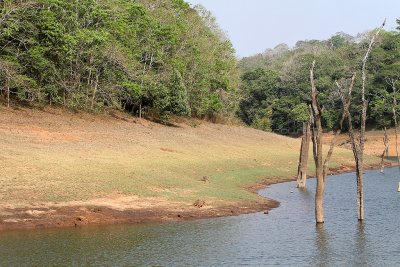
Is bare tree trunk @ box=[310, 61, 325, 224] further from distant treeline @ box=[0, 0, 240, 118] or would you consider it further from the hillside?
distant treeline @ box=[0, 0, 240, 118]

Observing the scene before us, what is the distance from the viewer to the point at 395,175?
5469 cm

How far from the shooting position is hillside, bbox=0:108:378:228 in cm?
2859

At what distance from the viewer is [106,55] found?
183 feet

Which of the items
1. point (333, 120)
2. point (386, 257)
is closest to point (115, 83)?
point (386, 257)

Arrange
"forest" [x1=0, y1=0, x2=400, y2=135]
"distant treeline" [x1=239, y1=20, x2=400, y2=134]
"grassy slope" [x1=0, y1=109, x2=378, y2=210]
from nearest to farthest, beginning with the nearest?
1. "grassy slope" [x1=0, y1=109, x2=378, y2=210]
2. "forest" [x1=0, y1=0, x2=400, y2=135]
3. "distant treeline" [x1=239, y1=20, x2=400, y2=134]

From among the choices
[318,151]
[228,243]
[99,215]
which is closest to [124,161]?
[99,215]

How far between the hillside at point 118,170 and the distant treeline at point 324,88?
41.3m

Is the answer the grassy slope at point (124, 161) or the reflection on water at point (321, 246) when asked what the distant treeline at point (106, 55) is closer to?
the grassy slope at point (124, 161)

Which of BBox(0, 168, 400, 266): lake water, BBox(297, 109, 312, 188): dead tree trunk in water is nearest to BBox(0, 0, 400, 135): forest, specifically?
BBox(297, 109, 312, 188): dead tree trunk in water

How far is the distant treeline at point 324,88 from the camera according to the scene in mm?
102938

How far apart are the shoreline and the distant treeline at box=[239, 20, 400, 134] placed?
235 feet

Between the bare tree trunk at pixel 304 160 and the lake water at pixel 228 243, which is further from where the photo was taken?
the bare tree trunk at pixel 304 160

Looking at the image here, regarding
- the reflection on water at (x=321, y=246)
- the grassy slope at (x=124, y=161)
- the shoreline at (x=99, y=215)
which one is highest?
the grassy slope at (x=124, y=161)

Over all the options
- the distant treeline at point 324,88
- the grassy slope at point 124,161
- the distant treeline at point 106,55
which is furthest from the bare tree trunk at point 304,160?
the distant treeline at point 324,88
